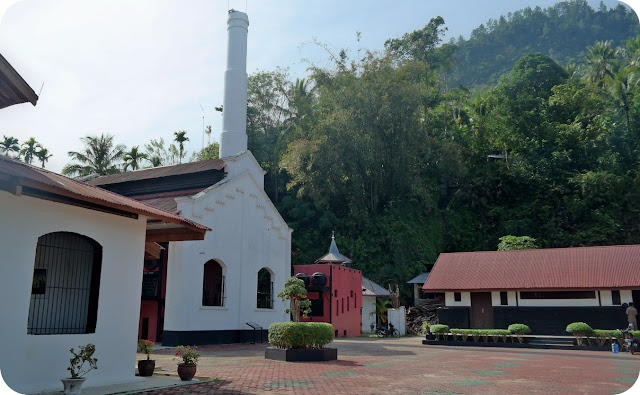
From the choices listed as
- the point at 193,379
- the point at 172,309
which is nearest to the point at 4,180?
the point at 193,379

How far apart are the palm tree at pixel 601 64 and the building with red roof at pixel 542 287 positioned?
1318 inches

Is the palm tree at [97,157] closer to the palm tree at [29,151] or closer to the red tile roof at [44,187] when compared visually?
the palm tree at [29,151]

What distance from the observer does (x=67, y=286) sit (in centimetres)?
912

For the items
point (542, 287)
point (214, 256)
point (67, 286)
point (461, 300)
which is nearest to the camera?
point (67, 286)

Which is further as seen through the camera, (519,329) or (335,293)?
(335,293)

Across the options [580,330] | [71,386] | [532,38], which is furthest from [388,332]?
[532,38]

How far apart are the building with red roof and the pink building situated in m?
5.99

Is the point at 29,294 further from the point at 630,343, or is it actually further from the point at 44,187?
the point at 630,343

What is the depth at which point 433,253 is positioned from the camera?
40812mm

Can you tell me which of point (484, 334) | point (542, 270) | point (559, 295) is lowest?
point (484, 334)

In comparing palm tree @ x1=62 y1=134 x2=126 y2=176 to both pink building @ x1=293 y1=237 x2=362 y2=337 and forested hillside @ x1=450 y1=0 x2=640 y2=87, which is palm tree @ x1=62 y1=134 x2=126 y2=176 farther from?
forested hillside @ x1=450 y1=0 x2=640 y2=87

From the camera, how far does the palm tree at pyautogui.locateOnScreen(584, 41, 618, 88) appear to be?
5084 centimetres

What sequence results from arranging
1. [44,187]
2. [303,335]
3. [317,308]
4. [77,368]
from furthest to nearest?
[317,308], [303,335], [77,368], [44,187]

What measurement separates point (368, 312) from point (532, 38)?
3372 inches
